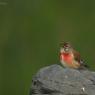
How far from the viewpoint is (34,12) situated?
15.5 m

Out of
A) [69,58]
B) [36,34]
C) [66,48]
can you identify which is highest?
[36,34]

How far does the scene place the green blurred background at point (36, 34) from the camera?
14.7 meters

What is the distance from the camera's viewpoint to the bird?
11.5m

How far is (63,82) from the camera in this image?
1030 centimetres

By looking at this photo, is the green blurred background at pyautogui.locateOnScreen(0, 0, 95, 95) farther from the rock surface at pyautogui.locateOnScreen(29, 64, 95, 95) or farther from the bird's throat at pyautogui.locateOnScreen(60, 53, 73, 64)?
the rock surface at pyautogui.locateOnScreen(29, 64, 95, 95)

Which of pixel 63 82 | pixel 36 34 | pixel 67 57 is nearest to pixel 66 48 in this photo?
pixel 67 57

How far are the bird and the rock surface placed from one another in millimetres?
989

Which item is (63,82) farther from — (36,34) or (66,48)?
(36,34)

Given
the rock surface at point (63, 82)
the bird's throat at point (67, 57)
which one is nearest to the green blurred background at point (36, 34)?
the bird's throat at point (67, 57)

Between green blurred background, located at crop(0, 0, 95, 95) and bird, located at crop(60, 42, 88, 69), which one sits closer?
bird, located at crop(60, 42, 88, 69)

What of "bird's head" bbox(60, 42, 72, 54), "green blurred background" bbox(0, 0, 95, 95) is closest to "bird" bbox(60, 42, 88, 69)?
"bird's head" bbox(60, 42, 72, 54)

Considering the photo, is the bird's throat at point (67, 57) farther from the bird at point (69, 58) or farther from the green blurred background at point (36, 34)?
the green blurred background at point (36, 34)

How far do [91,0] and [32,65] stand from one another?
1.46m

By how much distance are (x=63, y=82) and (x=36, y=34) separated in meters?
5.08
